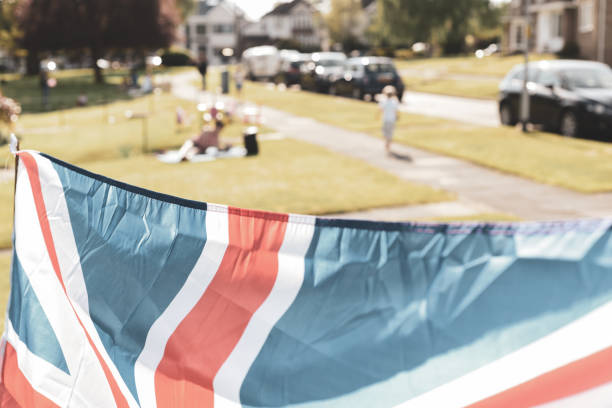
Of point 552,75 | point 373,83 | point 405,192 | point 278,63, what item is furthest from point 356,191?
point 278,63

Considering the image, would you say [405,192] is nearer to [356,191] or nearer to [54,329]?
[356,191]

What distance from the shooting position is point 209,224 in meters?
3.04

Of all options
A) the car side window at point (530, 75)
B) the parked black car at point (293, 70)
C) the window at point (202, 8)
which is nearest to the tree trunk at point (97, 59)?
the parked black car at point (293, 70)

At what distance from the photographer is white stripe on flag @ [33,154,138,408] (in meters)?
3.33

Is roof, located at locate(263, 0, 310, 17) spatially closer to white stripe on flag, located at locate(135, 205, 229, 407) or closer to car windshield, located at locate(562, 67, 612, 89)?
car windshield, located at locate(562, 67, 612, 89)

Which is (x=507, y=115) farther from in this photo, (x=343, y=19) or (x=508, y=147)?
(x=343, y=19)

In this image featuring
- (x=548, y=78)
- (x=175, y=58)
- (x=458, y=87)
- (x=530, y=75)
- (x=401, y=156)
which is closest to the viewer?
(x=401, y=156)

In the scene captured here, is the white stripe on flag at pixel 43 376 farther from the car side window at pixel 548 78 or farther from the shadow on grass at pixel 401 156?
the car side window at pixel 548 78

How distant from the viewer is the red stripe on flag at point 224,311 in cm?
290

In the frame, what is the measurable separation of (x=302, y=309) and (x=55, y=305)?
1.28 m

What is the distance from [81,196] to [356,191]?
960 cm

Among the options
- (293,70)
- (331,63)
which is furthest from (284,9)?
(331,63)

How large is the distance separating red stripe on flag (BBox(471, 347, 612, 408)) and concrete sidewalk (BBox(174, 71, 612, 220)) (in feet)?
27.4

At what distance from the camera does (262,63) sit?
2079 inches
